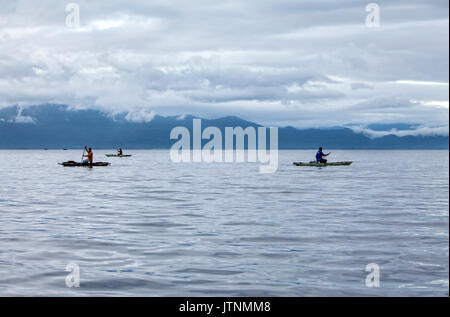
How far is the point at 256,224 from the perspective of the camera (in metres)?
21.0

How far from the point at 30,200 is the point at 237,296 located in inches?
851

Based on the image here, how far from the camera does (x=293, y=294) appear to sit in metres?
11.3

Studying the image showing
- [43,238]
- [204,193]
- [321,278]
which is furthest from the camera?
[204,193]

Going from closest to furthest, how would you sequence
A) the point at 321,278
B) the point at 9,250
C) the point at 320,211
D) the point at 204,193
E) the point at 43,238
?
the point at 321,278 → the point at 9,250 → the point at 43,238 → the point at 320,211 → the point at 204,193

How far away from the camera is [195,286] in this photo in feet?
38.8

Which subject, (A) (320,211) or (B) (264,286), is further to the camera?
(A) (320,211)

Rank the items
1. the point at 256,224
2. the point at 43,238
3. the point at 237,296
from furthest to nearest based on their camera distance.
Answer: the point at 256,224
the point at 43,238
the point at 237,296
